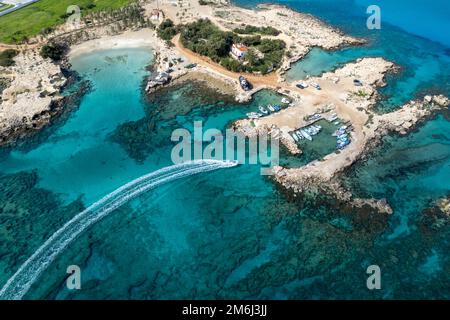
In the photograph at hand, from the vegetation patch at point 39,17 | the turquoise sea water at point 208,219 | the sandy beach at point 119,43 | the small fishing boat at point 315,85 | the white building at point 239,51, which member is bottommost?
the turquoise sea water at point 208,219

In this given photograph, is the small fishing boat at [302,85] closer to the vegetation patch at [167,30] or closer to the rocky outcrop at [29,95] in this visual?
the vegetation patch at [167,30]

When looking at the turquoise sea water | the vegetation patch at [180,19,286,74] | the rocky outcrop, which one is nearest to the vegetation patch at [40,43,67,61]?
the rocky outcrop

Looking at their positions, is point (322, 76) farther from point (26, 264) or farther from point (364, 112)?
point (26, 264)

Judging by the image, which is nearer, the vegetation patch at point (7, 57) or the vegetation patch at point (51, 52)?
the vegetation patch at point (7, 57)

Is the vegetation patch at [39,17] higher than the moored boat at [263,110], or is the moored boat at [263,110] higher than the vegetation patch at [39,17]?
the vegetation patch at [39,17]

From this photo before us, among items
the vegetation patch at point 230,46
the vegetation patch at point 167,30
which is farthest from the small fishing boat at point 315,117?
the vegetation patch at point 167,30

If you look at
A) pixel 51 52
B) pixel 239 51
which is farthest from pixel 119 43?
pixel 239 51

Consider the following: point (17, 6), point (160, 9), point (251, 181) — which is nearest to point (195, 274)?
point (251, 181)

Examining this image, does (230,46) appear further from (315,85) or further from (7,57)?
(7,57)

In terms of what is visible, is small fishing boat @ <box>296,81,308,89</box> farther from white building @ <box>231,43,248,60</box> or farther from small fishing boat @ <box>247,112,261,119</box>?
white building @ <box>231,43,248,60</box>
